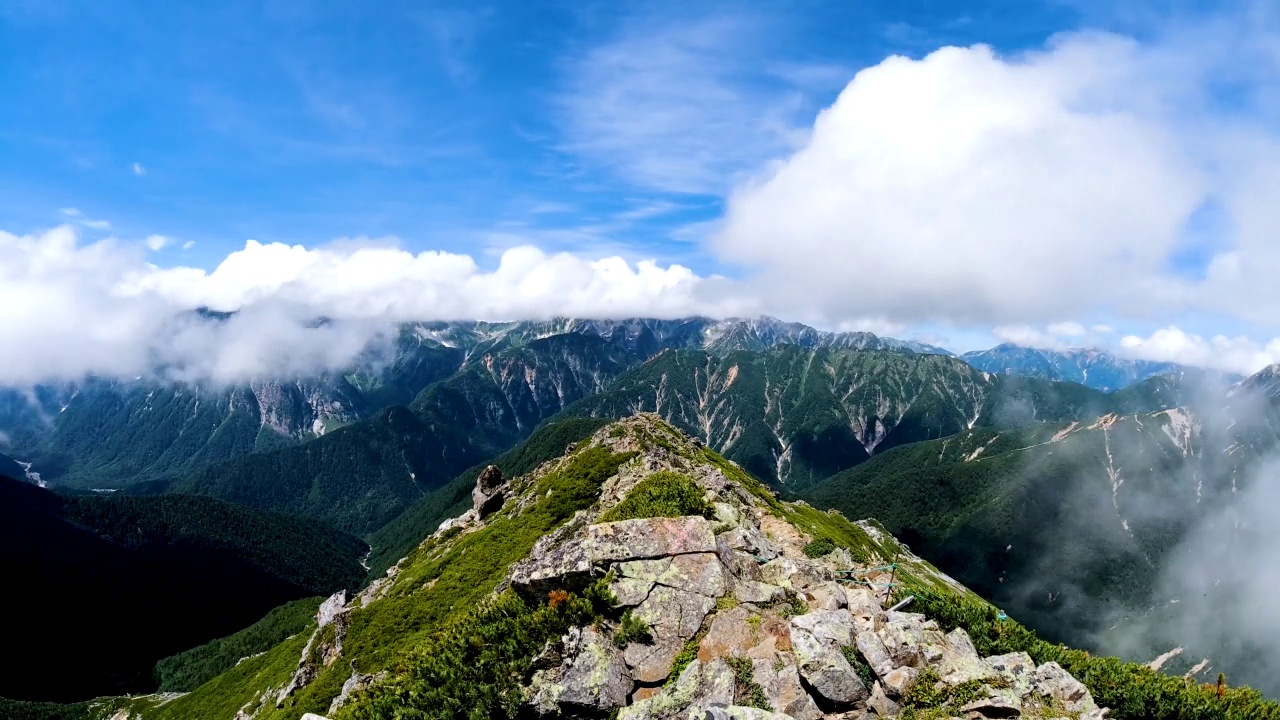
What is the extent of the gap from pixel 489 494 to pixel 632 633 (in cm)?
8773

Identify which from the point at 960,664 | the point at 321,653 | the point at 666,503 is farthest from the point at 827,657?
the point at 321,653

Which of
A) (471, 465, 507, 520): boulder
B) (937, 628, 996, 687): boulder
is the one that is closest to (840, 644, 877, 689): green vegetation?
(937, 628, 996, 687): boulder

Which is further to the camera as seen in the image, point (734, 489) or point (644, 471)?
point (734, 489)

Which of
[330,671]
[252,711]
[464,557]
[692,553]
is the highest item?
[692,553]

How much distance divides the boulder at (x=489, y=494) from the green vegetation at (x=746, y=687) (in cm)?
8154

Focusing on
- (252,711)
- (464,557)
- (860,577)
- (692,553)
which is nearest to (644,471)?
(464,557)

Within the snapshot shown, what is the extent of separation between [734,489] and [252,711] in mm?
70716

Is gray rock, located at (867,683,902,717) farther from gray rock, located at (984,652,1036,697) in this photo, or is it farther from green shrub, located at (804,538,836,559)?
green shrub, located at (804,538,836,559)

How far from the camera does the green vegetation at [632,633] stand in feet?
77.9

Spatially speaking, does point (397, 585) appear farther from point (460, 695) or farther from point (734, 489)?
point (460, 695)

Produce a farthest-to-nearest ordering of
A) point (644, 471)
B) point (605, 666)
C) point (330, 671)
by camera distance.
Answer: point (644, 471)
point (330, 671)
point (605, 666)

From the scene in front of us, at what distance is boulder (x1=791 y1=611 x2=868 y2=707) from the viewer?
2056cm

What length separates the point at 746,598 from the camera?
26094mm

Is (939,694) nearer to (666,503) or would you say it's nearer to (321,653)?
(666,503)
